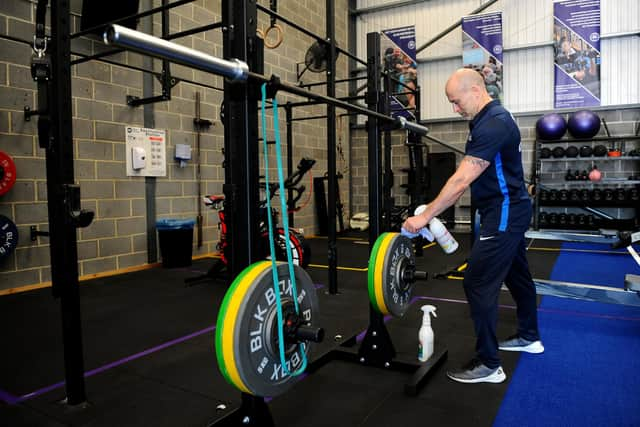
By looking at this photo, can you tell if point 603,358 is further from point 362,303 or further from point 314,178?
point 314,178

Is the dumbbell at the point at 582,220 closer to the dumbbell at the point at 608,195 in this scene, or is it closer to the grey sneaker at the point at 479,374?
the dumbbell at the point at 608,195

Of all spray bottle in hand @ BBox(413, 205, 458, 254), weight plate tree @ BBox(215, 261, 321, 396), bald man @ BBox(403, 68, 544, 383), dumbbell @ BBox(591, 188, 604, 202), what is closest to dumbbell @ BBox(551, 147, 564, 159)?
dumbbell @ BBox(591, 188, 604, 202)

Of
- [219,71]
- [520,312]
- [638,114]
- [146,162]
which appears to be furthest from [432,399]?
[638,114]

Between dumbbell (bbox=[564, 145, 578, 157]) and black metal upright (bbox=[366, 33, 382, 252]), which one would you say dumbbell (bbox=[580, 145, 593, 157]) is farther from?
black metal upright (bbox=[366, 33, 382, 252])

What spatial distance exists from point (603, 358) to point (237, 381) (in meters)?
2.07

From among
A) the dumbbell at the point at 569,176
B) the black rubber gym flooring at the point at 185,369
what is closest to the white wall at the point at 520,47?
the dumbbell at the point at 569,176

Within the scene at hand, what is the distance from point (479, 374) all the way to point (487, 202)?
78cm

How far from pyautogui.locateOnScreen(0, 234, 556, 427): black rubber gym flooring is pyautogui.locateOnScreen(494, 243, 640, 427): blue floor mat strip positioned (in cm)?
11

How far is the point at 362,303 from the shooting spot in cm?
355

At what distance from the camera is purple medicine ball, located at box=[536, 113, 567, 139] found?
24.2 ft

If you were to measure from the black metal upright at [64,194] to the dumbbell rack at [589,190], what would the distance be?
723 cm

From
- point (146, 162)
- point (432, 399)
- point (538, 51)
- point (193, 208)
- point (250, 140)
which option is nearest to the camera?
point (250, 140)

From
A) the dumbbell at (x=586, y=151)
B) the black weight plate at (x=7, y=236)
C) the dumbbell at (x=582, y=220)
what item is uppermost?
the dumbbell at (x=586, y=151)

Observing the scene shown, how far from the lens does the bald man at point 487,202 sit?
195 centimetres
